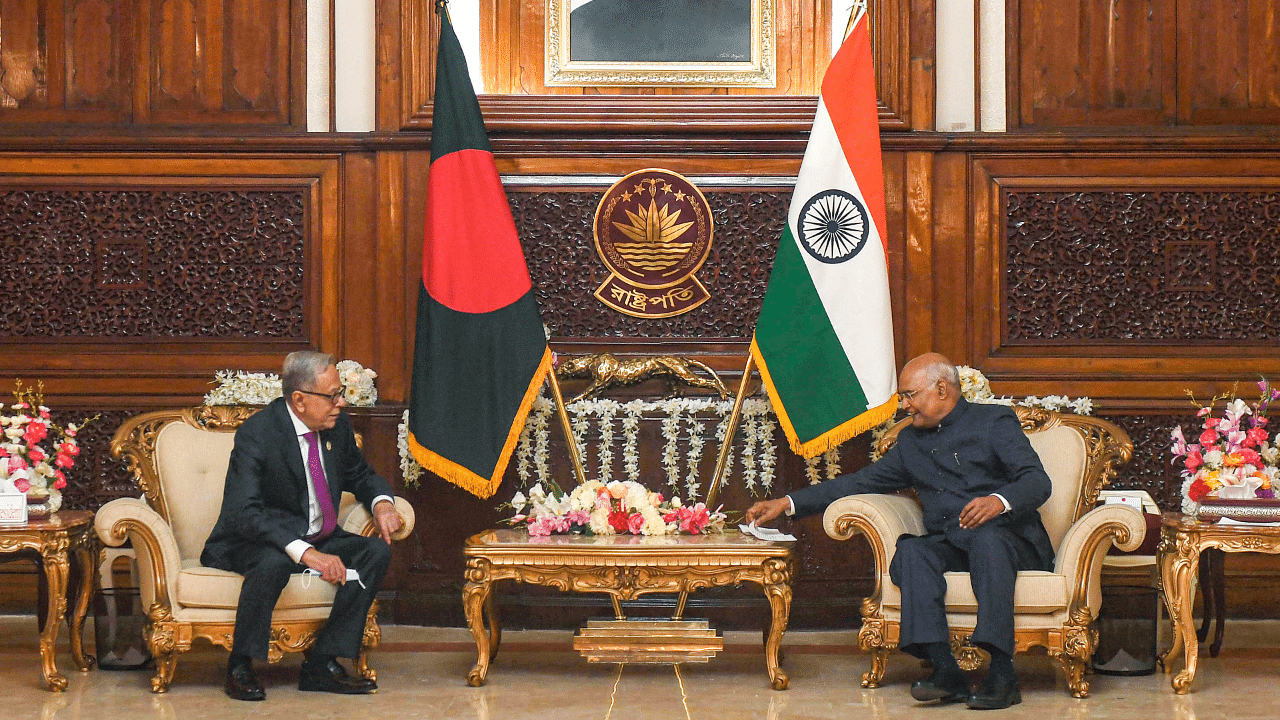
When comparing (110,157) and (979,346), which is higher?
(110,157)

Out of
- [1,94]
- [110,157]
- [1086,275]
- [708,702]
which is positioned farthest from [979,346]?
[1,94]

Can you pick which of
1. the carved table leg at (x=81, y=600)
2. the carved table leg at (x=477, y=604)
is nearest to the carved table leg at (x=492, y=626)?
the carved table leg at (x=477, y=604)

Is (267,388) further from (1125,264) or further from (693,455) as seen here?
(1125,264)

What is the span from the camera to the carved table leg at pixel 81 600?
4.24 meters

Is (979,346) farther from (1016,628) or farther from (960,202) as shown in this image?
(1016,628)

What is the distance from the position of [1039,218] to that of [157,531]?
379 cm

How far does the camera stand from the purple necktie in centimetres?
417

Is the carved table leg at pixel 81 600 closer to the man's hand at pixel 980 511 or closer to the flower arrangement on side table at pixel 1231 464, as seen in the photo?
the man's hand at pixel 980 511

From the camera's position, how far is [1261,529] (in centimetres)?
404

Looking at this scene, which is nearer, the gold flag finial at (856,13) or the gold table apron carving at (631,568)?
the gold table apron carving at (631,568)

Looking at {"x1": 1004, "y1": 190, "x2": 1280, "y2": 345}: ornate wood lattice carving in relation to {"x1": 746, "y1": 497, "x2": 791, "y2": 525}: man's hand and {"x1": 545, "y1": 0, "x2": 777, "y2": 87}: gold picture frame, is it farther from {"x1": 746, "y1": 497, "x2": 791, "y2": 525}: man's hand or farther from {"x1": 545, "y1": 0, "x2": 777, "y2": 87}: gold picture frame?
{"x1": 746, "y1": 497, "x2": 791, "y2": 525}: man's hand

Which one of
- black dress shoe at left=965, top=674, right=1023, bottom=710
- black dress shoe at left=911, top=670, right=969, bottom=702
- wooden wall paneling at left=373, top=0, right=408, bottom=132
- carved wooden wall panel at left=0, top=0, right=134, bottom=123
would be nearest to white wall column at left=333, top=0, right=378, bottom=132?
wooden wall paneling at left=373, top=0, right=408, bottom=132

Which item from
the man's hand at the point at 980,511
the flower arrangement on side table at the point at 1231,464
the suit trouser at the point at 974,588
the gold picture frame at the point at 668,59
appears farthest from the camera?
the gold picture frame at the point at 668,59

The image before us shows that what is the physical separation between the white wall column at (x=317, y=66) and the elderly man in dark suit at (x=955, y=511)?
108 inches
